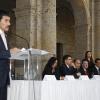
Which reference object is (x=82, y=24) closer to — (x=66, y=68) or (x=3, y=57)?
(x=66, y=68)

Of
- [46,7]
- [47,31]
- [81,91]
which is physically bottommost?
[81,91]

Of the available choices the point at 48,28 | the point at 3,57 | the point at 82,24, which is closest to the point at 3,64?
the point at 3,57

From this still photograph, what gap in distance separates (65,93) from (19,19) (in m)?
6.46

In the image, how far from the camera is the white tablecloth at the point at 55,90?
255 inches

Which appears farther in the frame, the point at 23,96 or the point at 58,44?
the point at 58,44

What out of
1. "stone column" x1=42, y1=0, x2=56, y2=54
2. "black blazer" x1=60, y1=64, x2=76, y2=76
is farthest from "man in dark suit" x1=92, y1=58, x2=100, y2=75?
"stone column" x1=42, y1=0, x2=56, y2=54

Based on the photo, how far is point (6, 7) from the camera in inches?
747

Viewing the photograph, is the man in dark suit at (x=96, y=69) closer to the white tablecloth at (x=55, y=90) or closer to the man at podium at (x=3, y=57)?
the white tablecloth at (x=55, y=90)

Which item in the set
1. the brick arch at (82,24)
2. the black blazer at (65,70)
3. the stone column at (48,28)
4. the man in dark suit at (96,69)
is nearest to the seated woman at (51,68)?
the black blazer at (65,70)

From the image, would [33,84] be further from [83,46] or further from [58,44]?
[58,44]

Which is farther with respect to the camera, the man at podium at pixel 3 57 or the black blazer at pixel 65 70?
the black blazer at pixel 65 70

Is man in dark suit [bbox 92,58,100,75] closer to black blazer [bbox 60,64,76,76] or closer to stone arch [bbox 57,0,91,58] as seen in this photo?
black blazer [bbox 60,64,76,76]

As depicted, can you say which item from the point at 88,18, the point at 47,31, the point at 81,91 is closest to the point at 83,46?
the point at 88,18

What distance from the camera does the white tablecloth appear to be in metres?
6.48
